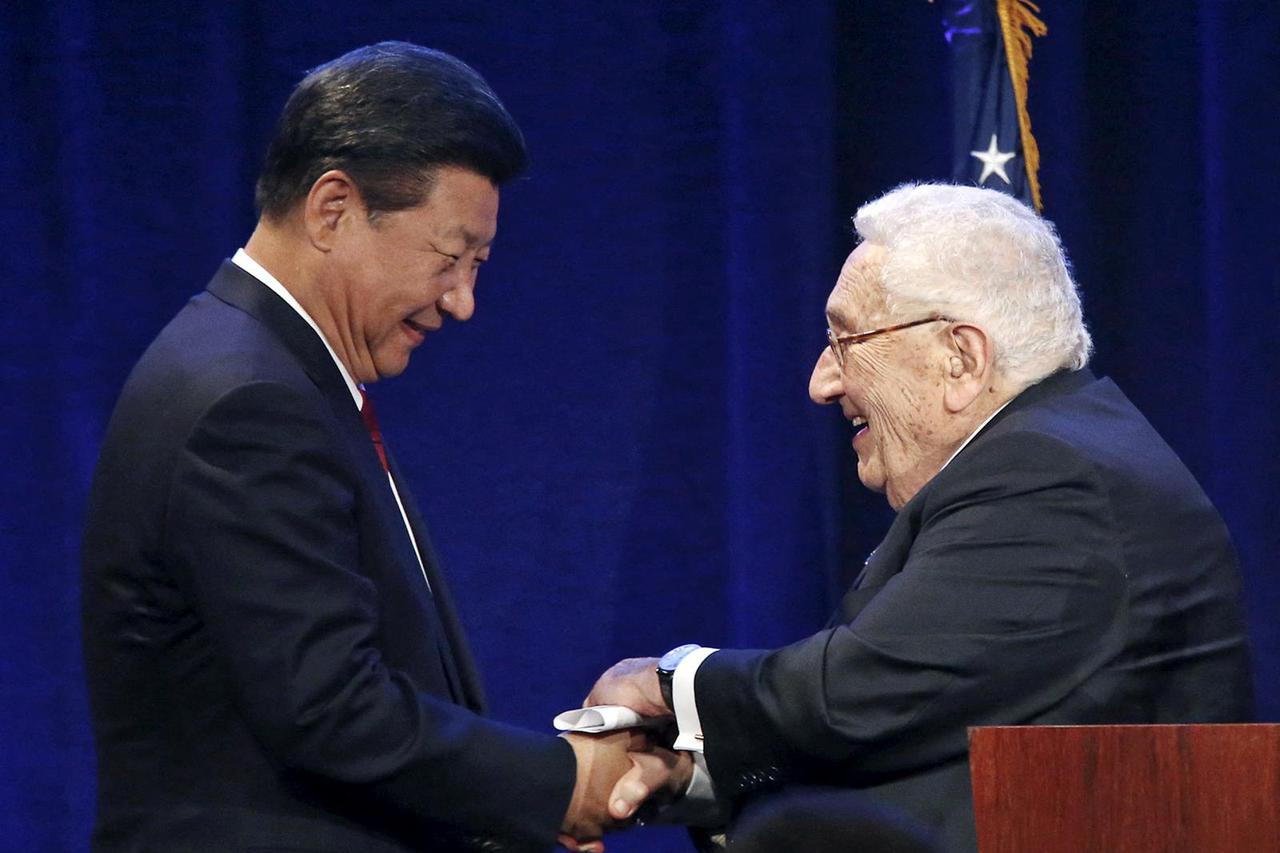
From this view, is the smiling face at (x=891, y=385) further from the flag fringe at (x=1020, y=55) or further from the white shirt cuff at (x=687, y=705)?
the flag fringe at (x=1020, y=55)

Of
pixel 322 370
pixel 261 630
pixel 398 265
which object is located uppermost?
pixel 398 265

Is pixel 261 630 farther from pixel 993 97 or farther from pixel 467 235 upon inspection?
pixel 993 97

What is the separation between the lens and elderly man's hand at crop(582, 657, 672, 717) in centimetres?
220

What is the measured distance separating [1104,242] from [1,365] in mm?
2473

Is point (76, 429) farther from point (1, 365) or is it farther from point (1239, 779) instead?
point (1239, 779)

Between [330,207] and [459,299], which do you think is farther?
[459,299]

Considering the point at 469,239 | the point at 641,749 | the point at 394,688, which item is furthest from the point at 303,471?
the point at 641,749

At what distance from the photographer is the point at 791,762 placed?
2018 mm

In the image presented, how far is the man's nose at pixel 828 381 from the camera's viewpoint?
2.37m

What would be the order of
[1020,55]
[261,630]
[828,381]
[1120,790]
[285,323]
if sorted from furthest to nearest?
1. [1020,55]
2. [828,381]
3. [285,323]
4. [261,630]
5. [1120,790]

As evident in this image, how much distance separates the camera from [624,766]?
2119mm

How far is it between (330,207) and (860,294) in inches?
31.6

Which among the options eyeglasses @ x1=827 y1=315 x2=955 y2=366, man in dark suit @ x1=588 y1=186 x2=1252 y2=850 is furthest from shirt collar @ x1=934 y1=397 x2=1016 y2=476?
eyeglasses @ x1=827 y1=315 x2=955 y2=366

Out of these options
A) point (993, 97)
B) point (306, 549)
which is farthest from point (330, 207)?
point (993, 97)
